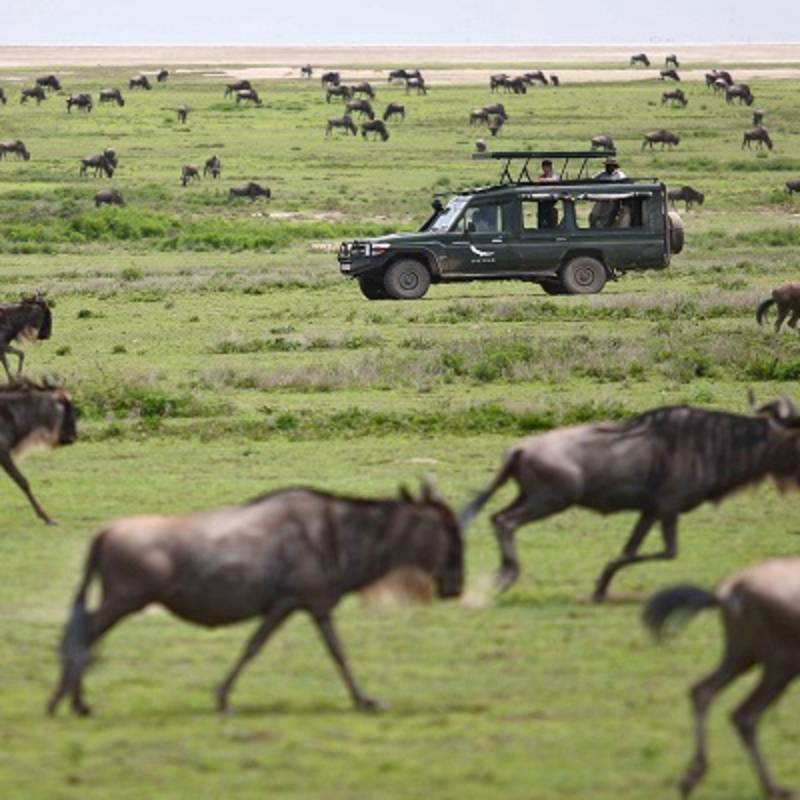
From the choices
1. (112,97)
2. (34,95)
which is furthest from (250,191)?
(34,95)

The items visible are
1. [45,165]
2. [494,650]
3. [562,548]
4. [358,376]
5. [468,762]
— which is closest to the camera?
[468,762]

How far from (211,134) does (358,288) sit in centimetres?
3742

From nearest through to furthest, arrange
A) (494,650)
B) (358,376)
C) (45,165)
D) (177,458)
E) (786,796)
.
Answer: (786,796) → (494,650) → (177,458) → (358,376) → (45,165)

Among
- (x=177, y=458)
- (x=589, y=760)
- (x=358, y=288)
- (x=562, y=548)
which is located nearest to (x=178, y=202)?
(x=358, y=288)

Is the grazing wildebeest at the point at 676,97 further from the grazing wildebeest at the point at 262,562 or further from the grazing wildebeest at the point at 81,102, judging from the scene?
the grazing wildebeest at the point at 262,562

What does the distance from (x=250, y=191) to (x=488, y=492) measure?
131 feet

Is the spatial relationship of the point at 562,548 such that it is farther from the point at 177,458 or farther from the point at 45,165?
the point at 45,165

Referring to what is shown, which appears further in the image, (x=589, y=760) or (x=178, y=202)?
(x=178, y=202)

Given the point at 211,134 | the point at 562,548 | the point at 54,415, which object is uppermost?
the point at 211,134

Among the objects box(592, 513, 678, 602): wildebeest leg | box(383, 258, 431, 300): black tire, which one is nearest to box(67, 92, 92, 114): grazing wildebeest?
box(383, 258, 431, 300): black tire

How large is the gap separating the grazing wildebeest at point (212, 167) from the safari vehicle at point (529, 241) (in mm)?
25588

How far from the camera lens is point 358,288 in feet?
118

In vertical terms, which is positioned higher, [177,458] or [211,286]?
[211,286]

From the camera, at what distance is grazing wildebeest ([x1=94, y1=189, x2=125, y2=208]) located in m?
51.5
